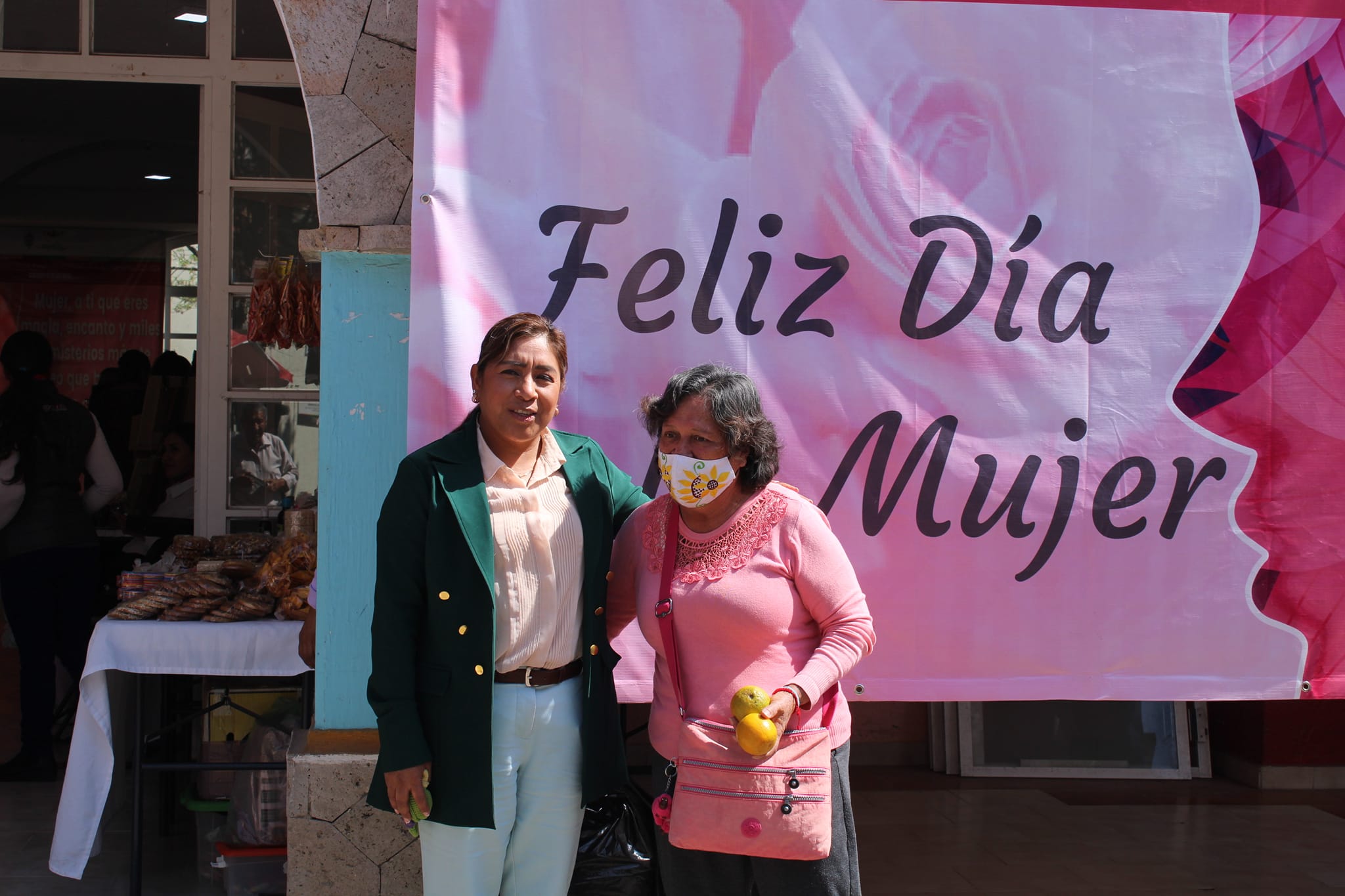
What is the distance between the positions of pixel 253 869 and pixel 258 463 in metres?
2.16

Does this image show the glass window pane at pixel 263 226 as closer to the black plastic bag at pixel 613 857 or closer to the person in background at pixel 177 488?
the person in background at pixel 177 488

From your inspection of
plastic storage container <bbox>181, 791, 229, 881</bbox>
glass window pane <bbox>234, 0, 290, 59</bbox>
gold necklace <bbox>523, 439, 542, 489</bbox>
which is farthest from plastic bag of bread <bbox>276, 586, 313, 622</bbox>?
glass window pane <bbox>234, 0, 290, 59</bbox>

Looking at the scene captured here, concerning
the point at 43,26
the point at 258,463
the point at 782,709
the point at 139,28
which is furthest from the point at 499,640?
the point at 43,26

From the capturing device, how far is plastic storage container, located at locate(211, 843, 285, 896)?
12.7 feet

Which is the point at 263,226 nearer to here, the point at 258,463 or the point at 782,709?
the point at 258,463

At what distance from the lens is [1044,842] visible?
189 inches

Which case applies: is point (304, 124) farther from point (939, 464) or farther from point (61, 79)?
point (939, 464)

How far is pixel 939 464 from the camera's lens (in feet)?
10.7

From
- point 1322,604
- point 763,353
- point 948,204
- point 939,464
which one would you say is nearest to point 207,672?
point 763,353

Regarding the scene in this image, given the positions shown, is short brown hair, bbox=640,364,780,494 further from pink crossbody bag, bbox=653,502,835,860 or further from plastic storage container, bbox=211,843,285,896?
plastic storage container, bbox=211,843,285,896

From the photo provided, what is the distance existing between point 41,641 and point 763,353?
3.99 m

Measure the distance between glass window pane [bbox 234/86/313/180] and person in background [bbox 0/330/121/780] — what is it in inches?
49.6

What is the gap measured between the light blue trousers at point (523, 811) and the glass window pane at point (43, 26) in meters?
4.67

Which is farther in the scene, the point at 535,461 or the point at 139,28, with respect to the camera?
the point at 139,28
